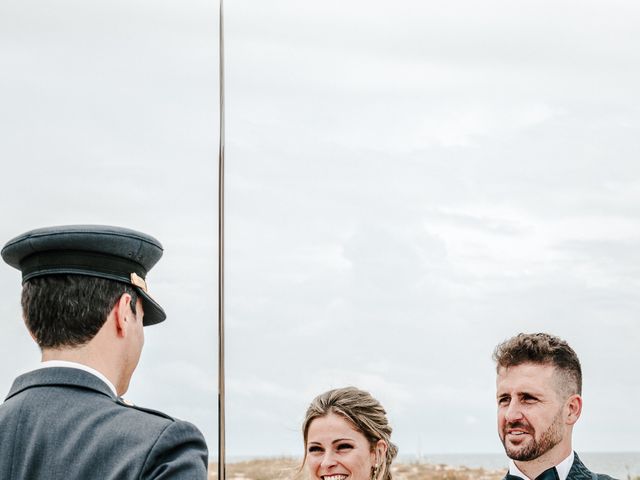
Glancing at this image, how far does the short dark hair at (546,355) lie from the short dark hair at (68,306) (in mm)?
1905

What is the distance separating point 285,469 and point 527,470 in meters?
1.40

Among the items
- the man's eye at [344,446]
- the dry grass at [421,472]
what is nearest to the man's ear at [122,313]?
the man's eye at [344,446]

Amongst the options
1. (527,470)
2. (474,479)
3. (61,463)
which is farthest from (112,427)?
(474,479)

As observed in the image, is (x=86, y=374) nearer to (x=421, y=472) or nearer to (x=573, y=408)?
(x=573, y=408)

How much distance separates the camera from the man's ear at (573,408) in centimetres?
391

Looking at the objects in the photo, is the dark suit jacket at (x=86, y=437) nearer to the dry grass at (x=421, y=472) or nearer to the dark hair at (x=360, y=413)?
the dark hair at (x=360, y=413)


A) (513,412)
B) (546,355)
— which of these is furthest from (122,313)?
(546,355)

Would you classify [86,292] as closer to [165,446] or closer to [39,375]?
[39,375]

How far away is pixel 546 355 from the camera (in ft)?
13.0

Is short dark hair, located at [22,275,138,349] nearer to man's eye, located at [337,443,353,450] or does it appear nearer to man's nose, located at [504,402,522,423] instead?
man's nose, located at [504,402,522,423]

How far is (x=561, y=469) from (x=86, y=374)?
2.04 meters

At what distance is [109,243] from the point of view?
2588 mm

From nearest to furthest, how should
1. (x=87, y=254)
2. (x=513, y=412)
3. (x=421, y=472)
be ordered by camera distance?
(x=87, y=254) < (x=513, y=412) < (x=421, y=472)

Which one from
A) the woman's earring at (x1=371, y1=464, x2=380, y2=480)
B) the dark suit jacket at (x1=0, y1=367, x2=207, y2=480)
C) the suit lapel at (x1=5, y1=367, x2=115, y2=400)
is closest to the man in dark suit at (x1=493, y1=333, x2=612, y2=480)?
the woman's earring at (x1=371, y1=464, x2=380, y2=480)
